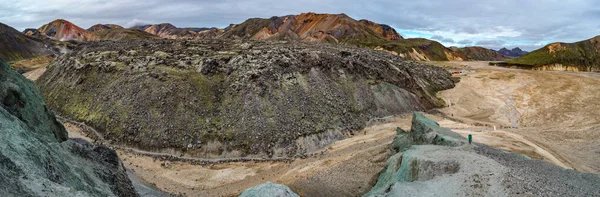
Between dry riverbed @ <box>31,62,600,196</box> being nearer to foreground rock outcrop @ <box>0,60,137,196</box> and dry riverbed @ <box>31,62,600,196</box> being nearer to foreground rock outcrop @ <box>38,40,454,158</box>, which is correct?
foreground rock outcrop @ <box>38,40,454,158</box>

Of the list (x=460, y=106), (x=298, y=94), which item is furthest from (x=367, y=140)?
(x=460, y=106)

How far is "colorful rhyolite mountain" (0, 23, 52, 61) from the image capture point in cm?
14660

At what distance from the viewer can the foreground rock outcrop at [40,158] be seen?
444 inches

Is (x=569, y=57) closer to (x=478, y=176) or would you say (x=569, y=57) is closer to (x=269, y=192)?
(x=478, y=176)

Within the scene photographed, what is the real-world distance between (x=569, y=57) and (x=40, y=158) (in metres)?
125

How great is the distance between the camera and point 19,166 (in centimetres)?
1154

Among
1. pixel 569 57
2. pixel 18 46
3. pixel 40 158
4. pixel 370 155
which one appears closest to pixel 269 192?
pixel 40 158

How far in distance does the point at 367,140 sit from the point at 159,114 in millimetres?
25093

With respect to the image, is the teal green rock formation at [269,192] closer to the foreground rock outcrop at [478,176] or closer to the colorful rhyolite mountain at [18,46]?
the foreground rock outcrop at [478,176]

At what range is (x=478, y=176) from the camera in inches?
680

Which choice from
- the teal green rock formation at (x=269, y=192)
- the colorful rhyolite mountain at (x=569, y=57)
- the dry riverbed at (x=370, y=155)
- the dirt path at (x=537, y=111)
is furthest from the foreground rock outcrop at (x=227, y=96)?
the colorful rhyolite mountain at (x=569, y=57)

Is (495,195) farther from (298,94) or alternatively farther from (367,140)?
(298,94)

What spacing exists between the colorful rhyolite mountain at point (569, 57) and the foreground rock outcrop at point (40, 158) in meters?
116

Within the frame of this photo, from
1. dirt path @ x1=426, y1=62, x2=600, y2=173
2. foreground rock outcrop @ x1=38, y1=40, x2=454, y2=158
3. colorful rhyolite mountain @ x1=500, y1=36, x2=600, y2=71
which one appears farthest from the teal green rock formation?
colorful rhyolite mountain @ x1=500, y1=36, x2=600, y2=71
